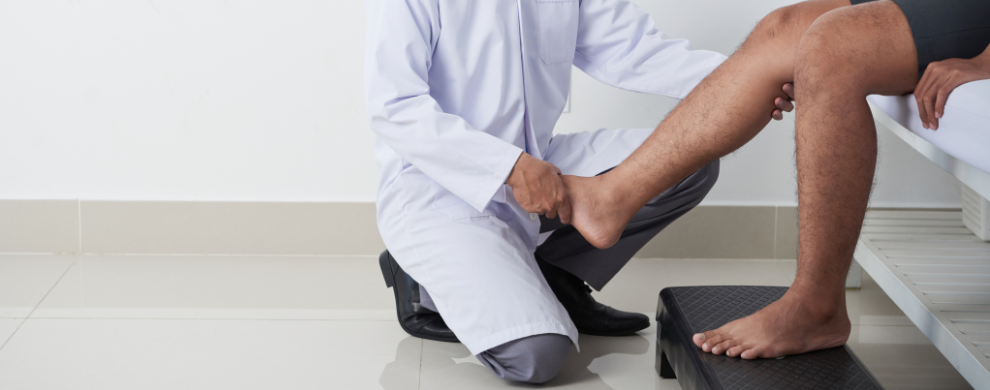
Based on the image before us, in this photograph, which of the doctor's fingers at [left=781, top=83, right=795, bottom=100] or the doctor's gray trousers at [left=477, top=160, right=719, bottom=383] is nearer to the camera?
the doctor's fingers at [left=781, top=83, right=795, bottom=100]

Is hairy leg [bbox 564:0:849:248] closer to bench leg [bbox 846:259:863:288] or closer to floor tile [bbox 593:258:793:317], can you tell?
floor tile [bbox 593:258:793:317]

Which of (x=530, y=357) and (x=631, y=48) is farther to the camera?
(x=631, y=48)

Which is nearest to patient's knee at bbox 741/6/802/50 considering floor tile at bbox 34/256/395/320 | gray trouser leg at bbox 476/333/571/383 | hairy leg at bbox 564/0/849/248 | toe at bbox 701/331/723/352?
hairy leg at bbox 564/0/849/248

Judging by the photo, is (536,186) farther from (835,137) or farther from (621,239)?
(835,137)

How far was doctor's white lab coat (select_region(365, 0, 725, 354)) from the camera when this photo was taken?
1204 mm

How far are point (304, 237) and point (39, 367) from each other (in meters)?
0.72

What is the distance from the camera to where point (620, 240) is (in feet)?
4.74

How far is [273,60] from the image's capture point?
6.02 ft

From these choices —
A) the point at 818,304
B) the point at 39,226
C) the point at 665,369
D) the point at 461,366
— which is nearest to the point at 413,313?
the point at 461,366

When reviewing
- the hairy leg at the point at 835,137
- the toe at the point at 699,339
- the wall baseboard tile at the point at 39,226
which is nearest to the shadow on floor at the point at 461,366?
the toe at the point at 699,339

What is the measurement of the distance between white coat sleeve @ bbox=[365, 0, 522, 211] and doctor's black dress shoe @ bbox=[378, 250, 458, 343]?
0.31m

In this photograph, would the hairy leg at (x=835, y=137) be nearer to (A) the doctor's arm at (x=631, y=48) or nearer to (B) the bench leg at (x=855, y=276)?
(A) the doctor's arm at (x=631, y=48)

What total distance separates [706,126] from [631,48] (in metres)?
0.38

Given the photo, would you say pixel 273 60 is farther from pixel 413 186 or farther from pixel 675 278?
pixel 675 278
